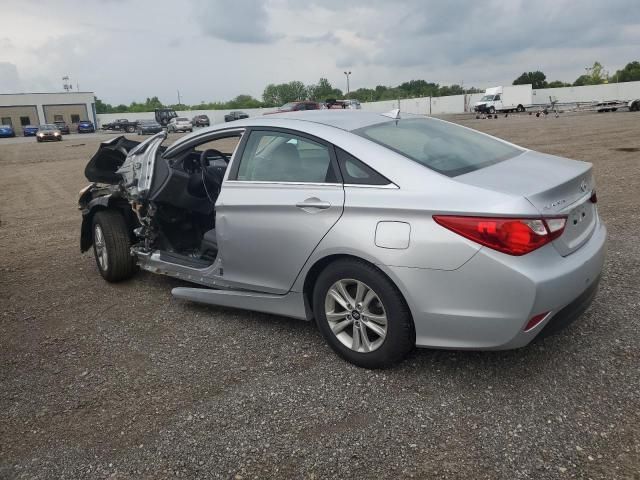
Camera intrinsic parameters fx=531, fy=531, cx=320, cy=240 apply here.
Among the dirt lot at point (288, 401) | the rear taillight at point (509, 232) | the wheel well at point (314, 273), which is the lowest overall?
the dirt lot at point (288, 401)

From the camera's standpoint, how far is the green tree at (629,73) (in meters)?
69.1

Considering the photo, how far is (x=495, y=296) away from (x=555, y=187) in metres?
0.71

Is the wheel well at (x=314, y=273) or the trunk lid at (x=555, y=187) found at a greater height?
the trunk lid at (x=555, y=187)

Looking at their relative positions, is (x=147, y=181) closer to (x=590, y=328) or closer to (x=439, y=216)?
(x=439, y=216)

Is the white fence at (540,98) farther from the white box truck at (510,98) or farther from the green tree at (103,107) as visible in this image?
the green tree at (103,107)

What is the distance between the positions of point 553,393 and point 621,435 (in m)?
0.42

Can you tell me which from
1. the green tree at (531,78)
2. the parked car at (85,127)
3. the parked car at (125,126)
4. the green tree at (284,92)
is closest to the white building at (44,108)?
the parked car at (85,127)

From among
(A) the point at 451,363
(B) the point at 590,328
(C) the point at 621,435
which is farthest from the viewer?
(B) the point at 590,328

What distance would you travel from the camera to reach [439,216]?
9.25ft

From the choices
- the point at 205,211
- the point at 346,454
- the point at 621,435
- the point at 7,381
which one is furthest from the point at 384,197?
the point at 7,381

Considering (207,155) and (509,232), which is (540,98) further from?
(509,232)

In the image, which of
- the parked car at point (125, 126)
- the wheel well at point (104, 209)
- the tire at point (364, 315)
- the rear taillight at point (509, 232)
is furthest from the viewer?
the parked car at point (125, 126)

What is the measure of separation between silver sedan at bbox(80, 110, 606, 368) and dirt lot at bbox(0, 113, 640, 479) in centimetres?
31

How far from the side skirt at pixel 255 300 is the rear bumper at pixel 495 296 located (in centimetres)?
88
